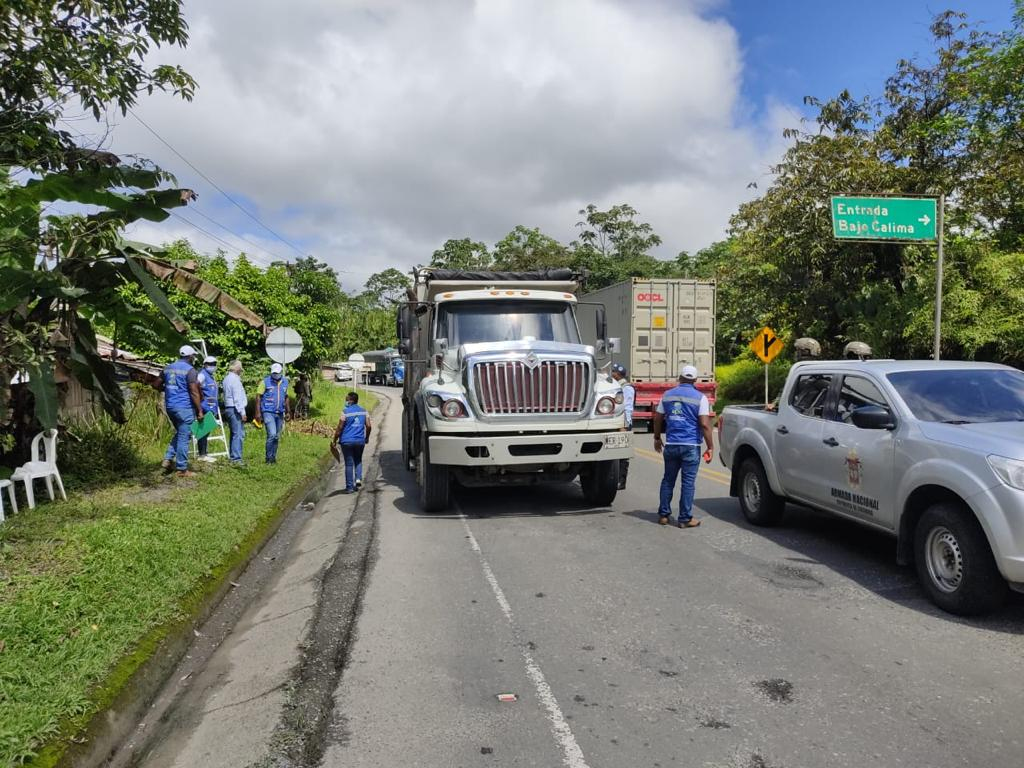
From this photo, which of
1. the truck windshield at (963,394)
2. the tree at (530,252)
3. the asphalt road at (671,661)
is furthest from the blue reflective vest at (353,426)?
the tree at (530,252)

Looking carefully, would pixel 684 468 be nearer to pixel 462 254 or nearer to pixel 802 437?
pixel 802 437

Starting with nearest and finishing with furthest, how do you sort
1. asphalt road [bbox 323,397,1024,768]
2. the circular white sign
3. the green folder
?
asphalt road [bbox 323,397,1024,768], the green folder, the circular white sign

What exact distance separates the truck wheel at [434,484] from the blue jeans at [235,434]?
4.95 meters

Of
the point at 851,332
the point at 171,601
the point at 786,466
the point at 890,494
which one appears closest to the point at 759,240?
the point at 851,332

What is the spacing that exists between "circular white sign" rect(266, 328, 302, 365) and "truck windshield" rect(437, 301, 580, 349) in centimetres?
733

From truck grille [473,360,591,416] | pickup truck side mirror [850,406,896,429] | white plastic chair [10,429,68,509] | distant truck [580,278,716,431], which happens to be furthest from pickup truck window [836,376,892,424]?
distant truck [580,278,716,431]

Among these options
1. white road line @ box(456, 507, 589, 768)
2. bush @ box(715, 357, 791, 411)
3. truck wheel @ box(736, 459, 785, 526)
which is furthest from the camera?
bush @ box(715, 357, 791, 411)

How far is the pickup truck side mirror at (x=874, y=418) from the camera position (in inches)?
241

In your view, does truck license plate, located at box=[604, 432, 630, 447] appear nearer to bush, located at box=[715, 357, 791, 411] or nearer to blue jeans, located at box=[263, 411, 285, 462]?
blue jeans, located at box=[263, 411, 285, 462]

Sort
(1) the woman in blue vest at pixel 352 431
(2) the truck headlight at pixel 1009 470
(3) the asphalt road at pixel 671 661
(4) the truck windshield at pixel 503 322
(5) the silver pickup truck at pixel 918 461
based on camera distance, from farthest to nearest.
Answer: (1) the woman in blue vest at pixel 352 431
(4) the truck windshield at pixel 503 322
(5) the silver pickup truck at pixel 918 461
(2) the truck headlight at pixel 1009 470
(3) the asphalt road at pixel 671 661

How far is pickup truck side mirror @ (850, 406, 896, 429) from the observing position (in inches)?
241

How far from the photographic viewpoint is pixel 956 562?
537cm

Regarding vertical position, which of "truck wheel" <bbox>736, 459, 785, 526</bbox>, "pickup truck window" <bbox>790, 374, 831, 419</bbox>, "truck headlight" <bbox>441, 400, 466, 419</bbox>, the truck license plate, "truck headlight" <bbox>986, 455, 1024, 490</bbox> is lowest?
"truck wheel" <bbox>736, 459, 785, 526</bbox>

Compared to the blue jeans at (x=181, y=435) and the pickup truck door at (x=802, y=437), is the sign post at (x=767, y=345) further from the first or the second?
the blue jeans at (x=181, y=435)
